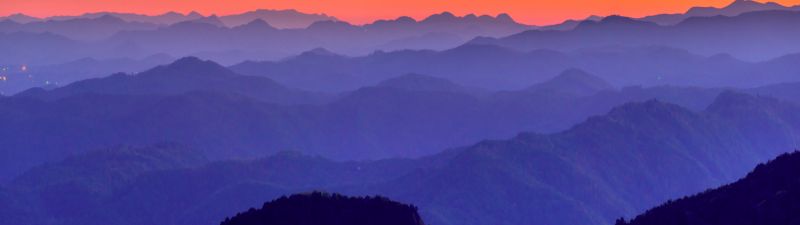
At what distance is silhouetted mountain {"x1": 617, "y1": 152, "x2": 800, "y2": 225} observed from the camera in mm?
64438

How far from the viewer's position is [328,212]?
65.1 metres

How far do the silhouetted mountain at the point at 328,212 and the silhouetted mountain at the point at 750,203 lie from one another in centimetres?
1252

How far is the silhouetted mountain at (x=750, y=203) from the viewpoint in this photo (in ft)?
211

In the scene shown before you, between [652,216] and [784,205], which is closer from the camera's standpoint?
[784,205]

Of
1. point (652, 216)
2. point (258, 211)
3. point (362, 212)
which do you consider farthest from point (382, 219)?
point (652, 216)

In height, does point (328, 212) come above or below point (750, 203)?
below

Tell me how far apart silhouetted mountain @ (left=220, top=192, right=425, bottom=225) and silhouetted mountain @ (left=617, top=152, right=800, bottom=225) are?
41.1 ft

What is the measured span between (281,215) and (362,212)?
3.87 meters

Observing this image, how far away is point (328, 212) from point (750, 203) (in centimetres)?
2071

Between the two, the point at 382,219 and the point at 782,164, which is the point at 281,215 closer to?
the point at 382,219

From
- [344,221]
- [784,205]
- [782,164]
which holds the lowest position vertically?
[344,221]

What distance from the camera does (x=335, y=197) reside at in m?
66.8

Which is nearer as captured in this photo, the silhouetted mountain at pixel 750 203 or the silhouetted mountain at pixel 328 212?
the silhouetted mountain at pixel 328 212

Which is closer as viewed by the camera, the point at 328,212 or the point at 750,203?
the point at 328,212
